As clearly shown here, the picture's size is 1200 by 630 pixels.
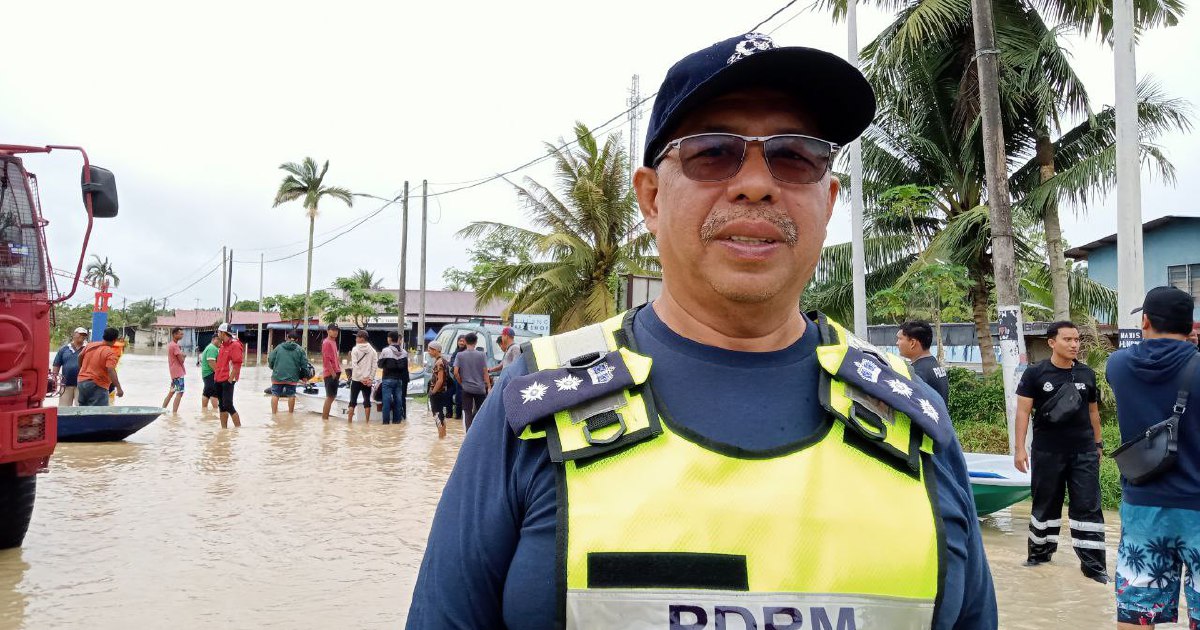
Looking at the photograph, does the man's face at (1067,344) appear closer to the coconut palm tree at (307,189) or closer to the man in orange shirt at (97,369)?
the man in orange shirt at (97,369)

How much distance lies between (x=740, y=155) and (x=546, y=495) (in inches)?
26.2

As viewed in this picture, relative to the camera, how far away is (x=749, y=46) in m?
1.40

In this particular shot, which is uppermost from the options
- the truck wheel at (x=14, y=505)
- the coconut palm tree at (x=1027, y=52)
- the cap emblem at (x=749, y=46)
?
the coconut palm tree at (x=1027, y=52)

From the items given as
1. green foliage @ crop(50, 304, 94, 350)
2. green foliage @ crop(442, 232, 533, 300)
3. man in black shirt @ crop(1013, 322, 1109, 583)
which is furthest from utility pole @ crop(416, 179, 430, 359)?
green foliage @ crop(50, 304, 94, 350)

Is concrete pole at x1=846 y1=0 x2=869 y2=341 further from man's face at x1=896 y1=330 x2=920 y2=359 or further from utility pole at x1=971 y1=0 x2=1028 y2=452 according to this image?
man's face at x1=896 y1=330 x2=920 y2=359

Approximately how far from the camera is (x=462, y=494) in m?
1.29

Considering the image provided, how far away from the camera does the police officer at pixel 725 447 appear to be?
1192mm

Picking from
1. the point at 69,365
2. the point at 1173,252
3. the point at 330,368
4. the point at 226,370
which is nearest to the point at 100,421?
the point at 69,365

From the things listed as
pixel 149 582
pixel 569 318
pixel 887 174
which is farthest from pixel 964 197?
pixel 149 582

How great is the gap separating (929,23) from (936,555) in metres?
15.5

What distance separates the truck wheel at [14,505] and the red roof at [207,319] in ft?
194

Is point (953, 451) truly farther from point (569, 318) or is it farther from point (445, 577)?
point (569, 318)

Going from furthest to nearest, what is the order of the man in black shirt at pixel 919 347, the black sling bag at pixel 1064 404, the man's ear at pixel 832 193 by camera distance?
1. the man in black shirt at pixel 919 347
2. the black sling bag at pixel 1064 404
3. the man's ear at pixel 832 193

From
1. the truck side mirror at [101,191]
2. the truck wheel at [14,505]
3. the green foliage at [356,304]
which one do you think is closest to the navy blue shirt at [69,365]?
the truck wheel at [14,505]
